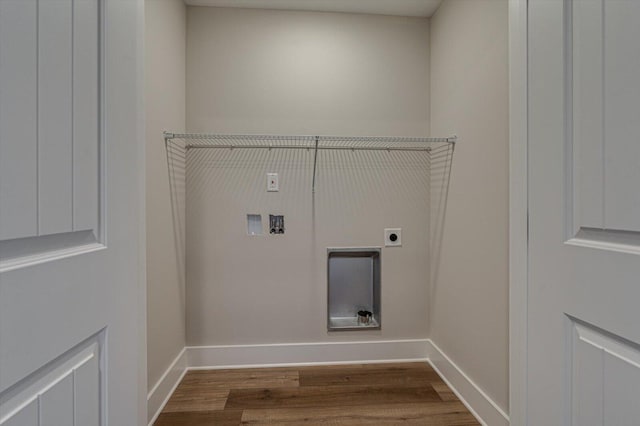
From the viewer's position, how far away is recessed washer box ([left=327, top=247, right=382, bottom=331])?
211cm

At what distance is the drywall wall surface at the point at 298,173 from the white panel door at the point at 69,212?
120 centimetres

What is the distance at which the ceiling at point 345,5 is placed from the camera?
1.92 meters

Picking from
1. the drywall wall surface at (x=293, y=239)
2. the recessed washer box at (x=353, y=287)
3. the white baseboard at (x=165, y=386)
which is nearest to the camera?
the white baseboard at (x=165, y=386)

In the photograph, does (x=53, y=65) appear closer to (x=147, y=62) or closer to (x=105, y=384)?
(x=105, y=384)

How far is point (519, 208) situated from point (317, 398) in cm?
144

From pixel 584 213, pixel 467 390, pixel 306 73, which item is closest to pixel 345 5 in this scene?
pixel 306 73

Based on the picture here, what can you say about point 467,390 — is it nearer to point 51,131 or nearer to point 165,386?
point 165,386

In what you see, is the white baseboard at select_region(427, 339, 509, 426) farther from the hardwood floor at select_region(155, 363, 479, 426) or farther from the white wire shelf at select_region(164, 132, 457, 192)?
the white wire shelf at select_region(164, 132, 457, 192)

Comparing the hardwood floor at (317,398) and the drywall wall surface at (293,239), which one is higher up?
the drywall wall surface at (293,239)

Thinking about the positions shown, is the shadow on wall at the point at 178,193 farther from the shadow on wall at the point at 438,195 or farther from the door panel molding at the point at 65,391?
the shadow on wall at the point at 438,195

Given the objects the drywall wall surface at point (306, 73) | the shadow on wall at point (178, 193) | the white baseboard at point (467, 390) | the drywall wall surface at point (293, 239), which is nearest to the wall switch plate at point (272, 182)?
the drywall wall surface at point (293, 239)

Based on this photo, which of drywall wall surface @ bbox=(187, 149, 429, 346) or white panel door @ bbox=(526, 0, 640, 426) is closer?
white panel door @ bbox=(526, 0, 640, 426)

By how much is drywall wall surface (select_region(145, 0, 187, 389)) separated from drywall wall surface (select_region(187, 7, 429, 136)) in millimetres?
160

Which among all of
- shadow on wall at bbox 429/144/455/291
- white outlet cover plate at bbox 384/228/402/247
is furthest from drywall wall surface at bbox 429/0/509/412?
white outlet cover plate at bbox 384/228/402/247
